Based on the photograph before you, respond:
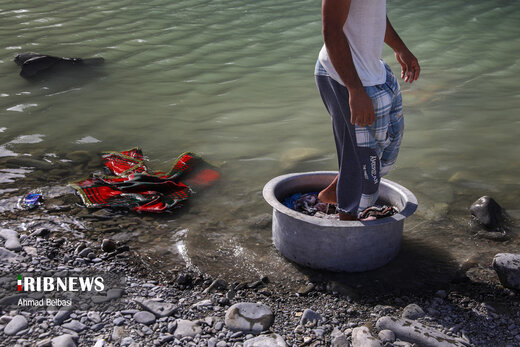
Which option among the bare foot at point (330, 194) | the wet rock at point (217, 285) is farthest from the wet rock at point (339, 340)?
the bare foot at point (330, 194)

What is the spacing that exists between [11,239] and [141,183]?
1123 mm

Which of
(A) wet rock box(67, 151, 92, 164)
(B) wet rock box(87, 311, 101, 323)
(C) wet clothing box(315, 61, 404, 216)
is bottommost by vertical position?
(A) wet rock box(67, 151, 92, 164)

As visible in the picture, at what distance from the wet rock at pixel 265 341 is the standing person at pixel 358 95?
886mm

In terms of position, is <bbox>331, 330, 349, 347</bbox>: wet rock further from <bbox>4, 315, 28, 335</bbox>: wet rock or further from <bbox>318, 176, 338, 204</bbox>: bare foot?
<bbox>4, 315, 28, 335</bbox>: wet rock

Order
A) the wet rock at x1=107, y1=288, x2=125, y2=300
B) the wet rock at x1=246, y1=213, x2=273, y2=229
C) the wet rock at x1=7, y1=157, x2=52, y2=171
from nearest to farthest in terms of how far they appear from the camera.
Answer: the wet rock at x1=107, y1=288, x2=125, y2=300 < the wet rock at x1=246, y1=213, x2=273, y2=229 < the wet rock at x1=7, y1=157, x2=52, y2=171

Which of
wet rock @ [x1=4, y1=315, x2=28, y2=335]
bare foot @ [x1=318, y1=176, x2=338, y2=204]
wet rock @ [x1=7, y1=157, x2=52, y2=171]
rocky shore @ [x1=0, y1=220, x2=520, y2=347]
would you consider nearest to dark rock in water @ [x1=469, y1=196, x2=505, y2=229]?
rocky shore @ [x1=0, y1=220, x2=520, y2=347]

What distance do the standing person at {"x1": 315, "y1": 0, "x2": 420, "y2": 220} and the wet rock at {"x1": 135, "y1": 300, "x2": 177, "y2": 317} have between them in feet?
3.56

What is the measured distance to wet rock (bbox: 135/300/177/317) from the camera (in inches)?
111

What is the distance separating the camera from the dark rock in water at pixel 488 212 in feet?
12.6

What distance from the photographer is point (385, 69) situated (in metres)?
3.04

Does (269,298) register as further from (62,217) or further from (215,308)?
(62,217)

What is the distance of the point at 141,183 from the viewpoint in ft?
14.2

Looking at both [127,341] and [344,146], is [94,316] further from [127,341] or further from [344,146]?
[344,146]

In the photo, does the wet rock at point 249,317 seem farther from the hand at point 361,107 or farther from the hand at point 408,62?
the hand at point 408,62
